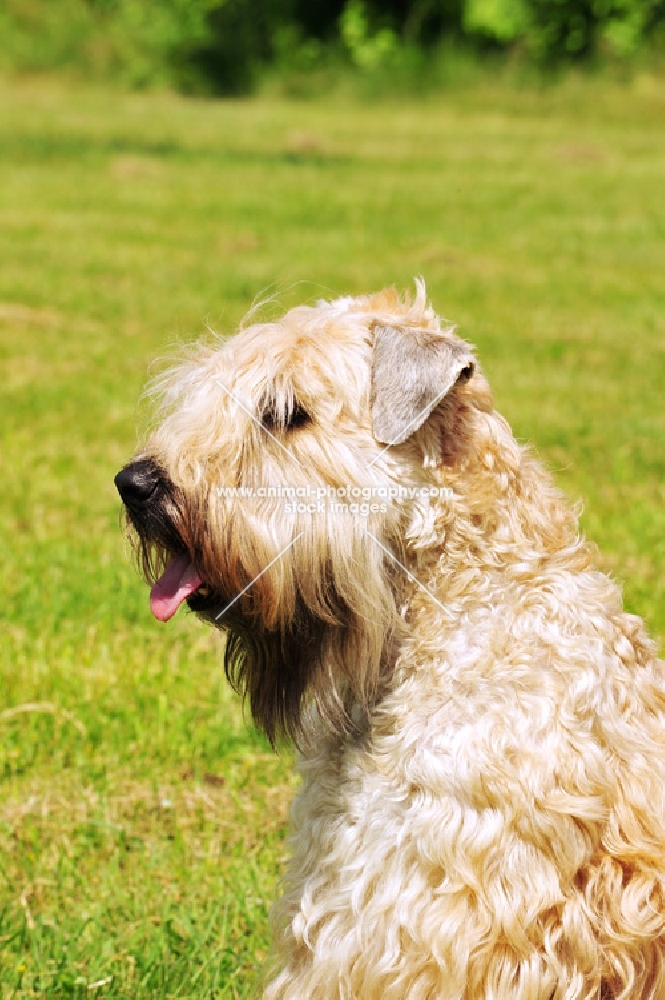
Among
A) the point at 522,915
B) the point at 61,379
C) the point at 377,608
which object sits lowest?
the point at 61,379

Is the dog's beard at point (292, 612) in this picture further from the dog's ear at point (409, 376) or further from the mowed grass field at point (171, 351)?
the mowed grass field at point (171, 351)

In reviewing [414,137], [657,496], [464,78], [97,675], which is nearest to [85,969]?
[97,675]

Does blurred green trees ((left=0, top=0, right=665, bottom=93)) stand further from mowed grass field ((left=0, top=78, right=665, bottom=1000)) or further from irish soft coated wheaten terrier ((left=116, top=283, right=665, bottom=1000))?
irish soft coated wheaten terrier ((left=116, top=283, right=665, bottom=1000))

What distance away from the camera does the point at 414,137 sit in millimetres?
19406

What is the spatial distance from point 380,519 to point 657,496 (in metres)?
3.69

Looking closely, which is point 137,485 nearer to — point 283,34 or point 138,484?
point 138,484

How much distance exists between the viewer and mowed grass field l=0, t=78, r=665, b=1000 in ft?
10.7

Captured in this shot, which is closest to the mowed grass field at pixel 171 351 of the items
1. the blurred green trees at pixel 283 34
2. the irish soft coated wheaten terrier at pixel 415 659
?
the irish soft coated wheaten terrier at pixel 415 659

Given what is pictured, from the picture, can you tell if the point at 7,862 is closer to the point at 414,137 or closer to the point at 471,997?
the point at 471,997

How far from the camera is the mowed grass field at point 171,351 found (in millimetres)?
3258

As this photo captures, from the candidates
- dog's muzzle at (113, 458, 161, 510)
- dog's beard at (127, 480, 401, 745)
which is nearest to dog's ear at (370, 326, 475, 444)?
dog's beard at (127, 480, 401, 745)

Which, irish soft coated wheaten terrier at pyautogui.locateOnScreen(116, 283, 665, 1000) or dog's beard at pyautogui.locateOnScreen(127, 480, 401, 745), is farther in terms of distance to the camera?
dog's beard at pyautogui.locateOnScreen(127, 480, 401, 745)

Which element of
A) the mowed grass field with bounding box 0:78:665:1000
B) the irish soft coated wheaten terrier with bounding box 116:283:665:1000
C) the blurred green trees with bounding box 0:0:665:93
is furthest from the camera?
the blurred green trees with bounding box 0:0:665:93

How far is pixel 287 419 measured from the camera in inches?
97.7
